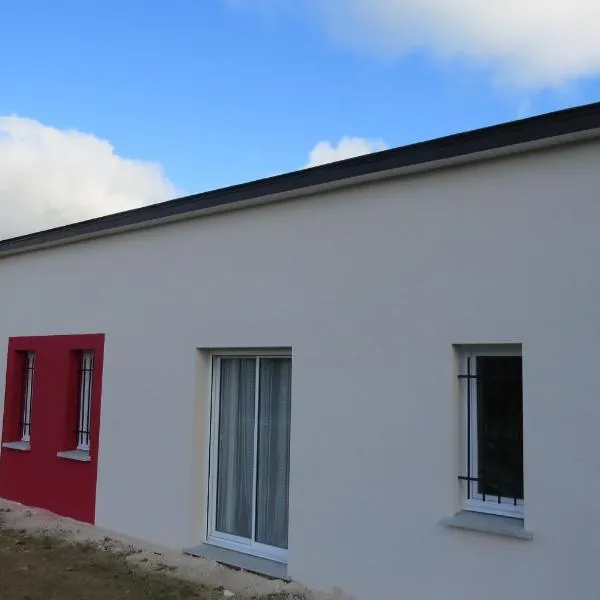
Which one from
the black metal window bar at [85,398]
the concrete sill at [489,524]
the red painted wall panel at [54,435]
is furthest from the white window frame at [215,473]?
the black metal window bar at [85,398]

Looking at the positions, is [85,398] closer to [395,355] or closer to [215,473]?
[215,473]

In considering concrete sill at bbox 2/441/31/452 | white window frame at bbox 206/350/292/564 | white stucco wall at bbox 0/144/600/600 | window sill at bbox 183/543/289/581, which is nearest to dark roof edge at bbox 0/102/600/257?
white stucco wall at bbox 0/144/600/600

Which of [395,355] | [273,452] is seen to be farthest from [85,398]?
[395,355]

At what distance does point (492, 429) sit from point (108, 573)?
12.8 ft

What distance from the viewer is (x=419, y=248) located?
18.4ft

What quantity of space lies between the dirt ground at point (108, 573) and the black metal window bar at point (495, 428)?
1.68m

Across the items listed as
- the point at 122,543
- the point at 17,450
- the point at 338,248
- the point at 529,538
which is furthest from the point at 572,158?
the point at 17,450

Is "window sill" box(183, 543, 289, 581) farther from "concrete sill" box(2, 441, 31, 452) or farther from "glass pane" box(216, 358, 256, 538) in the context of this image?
"concrete sill" box(2, 441, 31, 452)

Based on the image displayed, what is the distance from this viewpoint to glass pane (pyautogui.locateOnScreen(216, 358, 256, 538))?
7.02 m

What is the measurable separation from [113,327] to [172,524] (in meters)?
2.58

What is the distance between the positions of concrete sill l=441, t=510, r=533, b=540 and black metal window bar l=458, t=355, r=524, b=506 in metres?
0.14

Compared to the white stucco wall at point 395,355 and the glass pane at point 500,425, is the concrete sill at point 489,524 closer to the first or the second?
the white stucco wall at point 395,355

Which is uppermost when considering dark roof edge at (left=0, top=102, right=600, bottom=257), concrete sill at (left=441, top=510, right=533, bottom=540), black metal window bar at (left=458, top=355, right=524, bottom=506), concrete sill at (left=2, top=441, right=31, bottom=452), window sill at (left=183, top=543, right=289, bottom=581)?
dark roof edge at (left=0, top=102, right=600, bottom=257)

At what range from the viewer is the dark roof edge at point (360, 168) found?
4.72 metres
